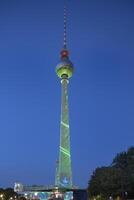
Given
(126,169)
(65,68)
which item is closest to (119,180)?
(126,169)

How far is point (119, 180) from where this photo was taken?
103 metres

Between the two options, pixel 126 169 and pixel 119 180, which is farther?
pixel 126 169

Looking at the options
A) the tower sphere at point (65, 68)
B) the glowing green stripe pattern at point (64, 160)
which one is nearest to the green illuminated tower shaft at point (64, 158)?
the glowing green stripe pattern at point (64, 160)

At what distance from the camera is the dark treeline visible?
101 m

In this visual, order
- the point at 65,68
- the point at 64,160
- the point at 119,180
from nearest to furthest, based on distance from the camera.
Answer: the point at 119,180 < the point at 64,160 < the point at 65,68

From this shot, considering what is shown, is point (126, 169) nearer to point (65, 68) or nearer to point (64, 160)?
point (64, 160)

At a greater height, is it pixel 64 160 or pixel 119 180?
pixel 64 160

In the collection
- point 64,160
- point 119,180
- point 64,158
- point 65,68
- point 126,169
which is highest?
point 65,68

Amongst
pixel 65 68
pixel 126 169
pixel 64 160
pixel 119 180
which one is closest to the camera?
pixel 119 180

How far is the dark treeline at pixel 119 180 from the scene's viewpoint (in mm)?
101438

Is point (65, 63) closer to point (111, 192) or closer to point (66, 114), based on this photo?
point (66, 114)

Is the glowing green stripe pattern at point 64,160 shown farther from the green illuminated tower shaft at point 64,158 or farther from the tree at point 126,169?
the tree at point 126,169

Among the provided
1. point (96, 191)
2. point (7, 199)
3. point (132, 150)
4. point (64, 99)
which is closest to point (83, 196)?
point (132, 150)

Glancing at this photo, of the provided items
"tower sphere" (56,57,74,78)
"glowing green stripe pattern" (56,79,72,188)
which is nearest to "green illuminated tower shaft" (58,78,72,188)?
"glowing green stripe pattern" (56,79,72,188)
